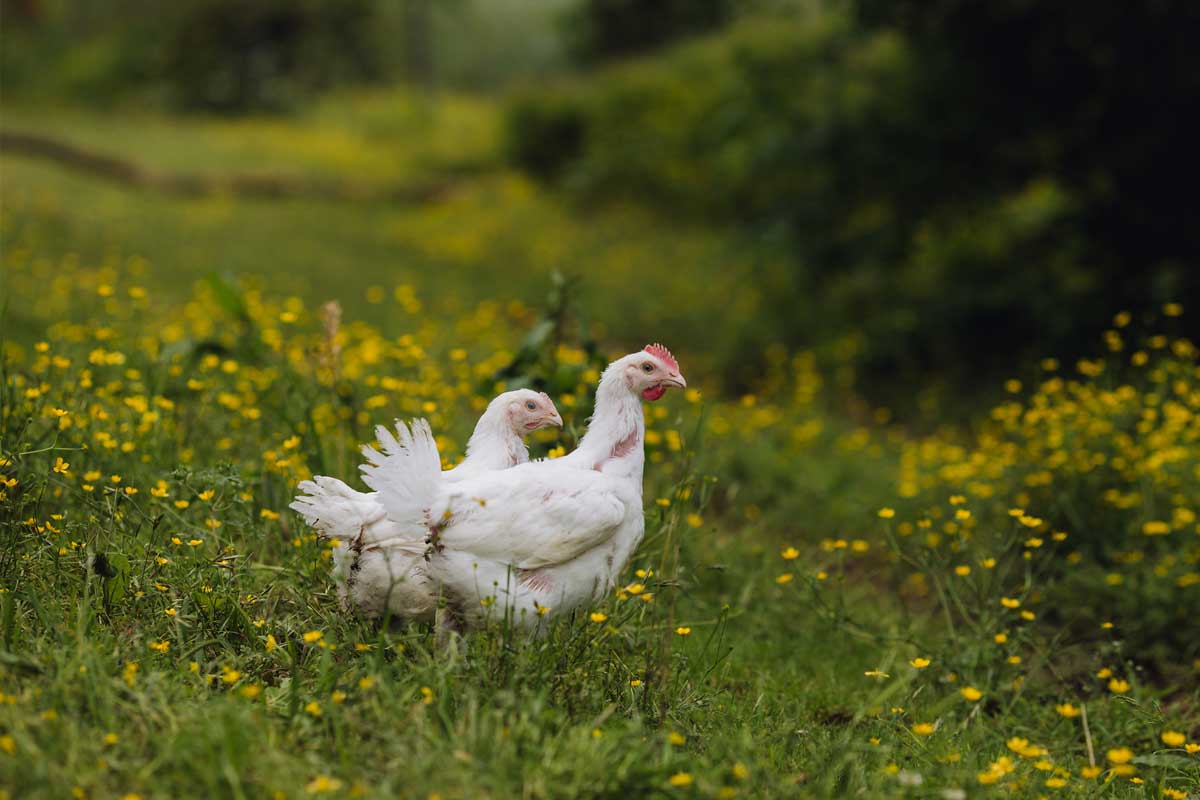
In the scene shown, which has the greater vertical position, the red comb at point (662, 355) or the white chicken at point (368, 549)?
the red comb at point (662, 355)

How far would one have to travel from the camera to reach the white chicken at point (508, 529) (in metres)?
2.89

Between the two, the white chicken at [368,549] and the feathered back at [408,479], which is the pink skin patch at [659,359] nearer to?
the white chicken at [368,549]

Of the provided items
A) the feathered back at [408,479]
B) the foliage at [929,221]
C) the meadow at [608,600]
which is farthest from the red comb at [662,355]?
the foliage at [929,221]

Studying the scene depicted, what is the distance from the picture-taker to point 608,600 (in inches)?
131

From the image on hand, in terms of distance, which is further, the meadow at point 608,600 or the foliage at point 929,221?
the foliage at point 929,221

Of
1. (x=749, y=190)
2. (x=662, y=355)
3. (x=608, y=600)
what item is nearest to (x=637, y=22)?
(x=749, y=190)

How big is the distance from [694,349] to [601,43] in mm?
13073

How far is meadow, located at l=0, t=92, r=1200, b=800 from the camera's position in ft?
8.18

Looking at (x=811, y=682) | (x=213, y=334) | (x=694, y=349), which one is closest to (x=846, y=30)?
(x=694, y=349)

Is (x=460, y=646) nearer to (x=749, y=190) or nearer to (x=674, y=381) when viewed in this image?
(x=674, y=381)

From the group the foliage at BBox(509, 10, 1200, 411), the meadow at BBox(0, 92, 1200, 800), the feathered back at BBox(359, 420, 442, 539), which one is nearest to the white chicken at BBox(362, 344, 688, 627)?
the feathered back at BBox(359, 420, 442, 539)

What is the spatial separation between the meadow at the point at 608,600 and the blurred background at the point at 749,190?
620 millimetres

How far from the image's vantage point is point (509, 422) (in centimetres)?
325

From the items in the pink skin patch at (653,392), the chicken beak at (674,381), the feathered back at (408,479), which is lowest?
the feathered back at (408,479)
